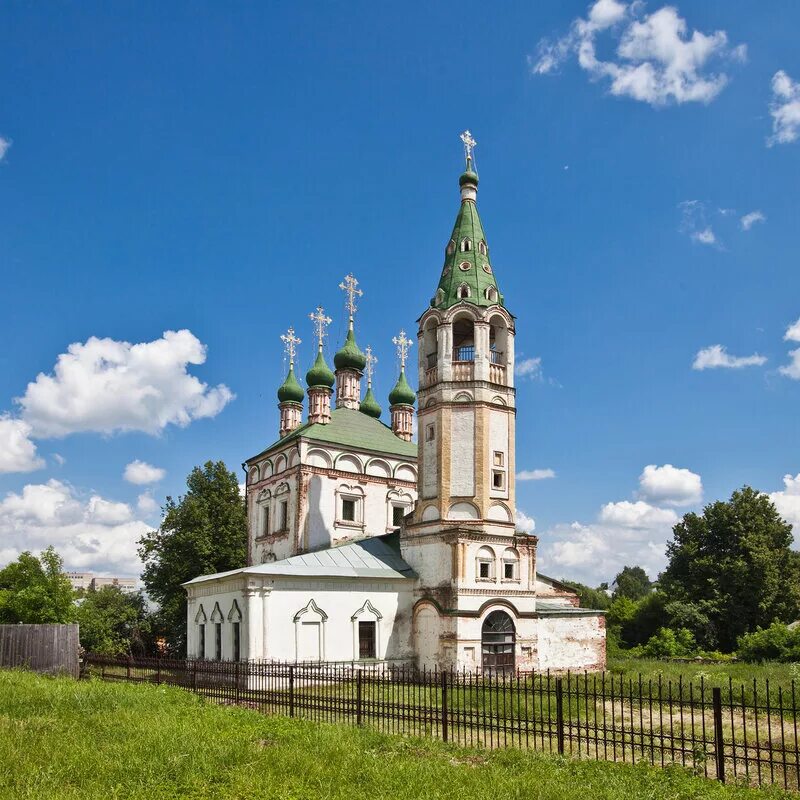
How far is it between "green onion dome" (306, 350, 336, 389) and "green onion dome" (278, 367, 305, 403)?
63.5 inches

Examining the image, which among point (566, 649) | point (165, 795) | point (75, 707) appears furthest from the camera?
point (566, 649)

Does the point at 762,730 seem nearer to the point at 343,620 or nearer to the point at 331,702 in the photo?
the point at 331,702

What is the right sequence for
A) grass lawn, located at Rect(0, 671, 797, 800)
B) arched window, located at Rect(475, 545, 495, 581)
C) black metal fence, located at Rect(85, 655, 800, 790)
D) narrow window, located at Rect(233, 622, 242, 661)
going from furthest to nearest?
arched window, located at Rect(475, 545, 495, 581), narrow window, located at Rect(233, 622, 242, 661), black metal fence, located at Rect(85, 655, 800, 790), grass lawn, located at Rect(0, 671, 797, 800)

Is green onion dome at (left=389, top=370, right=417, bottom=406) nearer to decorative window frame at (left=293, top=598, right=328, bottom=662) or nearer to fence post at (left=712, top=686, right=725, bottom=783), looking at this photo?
decorative window frame at (left=293, top=598, right=328, bottom=662)

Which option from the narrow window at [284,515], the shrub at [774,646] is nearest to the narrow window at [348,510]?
the narrow window at [284,515]

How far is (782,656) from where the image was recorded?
26.7 meters

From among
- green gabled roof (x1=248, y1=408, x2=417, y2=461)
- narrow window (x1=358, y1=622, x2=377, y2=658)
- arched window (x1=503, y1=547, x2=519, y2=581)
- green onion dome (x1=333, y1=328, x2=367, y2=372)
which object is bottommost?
narrow window (x1=358, y1=622, x2=377, y2=658)

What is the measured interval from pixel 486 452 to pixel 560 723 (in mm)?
13937

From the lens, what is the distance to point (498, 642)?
23500 mm

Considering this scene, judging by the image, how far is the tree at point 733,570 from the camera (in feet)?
115

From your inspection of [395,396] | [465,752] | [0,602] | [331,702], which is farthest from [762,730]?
[0,602]

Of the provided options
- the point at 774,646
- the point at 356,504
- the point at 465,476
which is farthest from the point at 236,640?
the point at 774,646

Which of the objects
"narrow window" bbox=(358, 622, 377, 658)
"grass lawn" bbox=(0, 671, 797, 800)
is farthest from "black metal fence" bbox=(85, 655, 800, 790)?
"narrow window" bbox=(358, 622, 377, 658)

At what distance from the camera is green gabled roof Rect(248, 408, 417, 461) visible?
103ft
